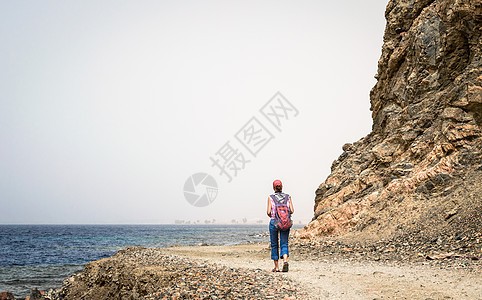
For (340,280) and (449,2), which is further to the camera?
(449,2)

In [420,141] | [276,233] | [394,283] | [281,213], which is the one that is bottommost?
[394,283]

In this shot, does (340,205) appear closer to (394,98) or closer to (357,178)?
(357,178)

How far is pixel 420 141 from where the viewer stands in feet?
65.2

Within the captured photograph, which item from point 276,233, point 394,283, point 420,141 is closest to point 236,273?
point 276,233

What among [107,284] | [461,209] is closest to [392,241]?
[461,209]

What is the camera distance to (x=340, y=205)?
2144 cm

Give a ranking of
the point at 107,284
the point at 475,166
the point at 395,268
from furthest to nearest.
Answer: the point at 475,166 < the point at 107,284 < the point at 395,268

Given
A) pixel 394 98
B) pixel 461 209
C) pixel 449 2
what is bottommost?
pixel 461 209

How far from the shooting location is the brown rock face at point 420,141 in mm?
15930

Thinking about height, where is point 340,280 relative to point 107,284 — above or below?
above

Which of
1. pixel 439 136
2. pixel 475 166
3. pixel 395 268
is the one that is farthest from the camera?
pixel 439 136

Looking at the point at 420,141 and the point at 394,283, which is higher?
the point at 420,141

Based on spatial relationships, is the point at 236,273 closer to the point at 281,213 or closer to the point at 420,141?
the point at 281,213

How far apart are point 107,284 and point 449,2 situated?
964 inches
